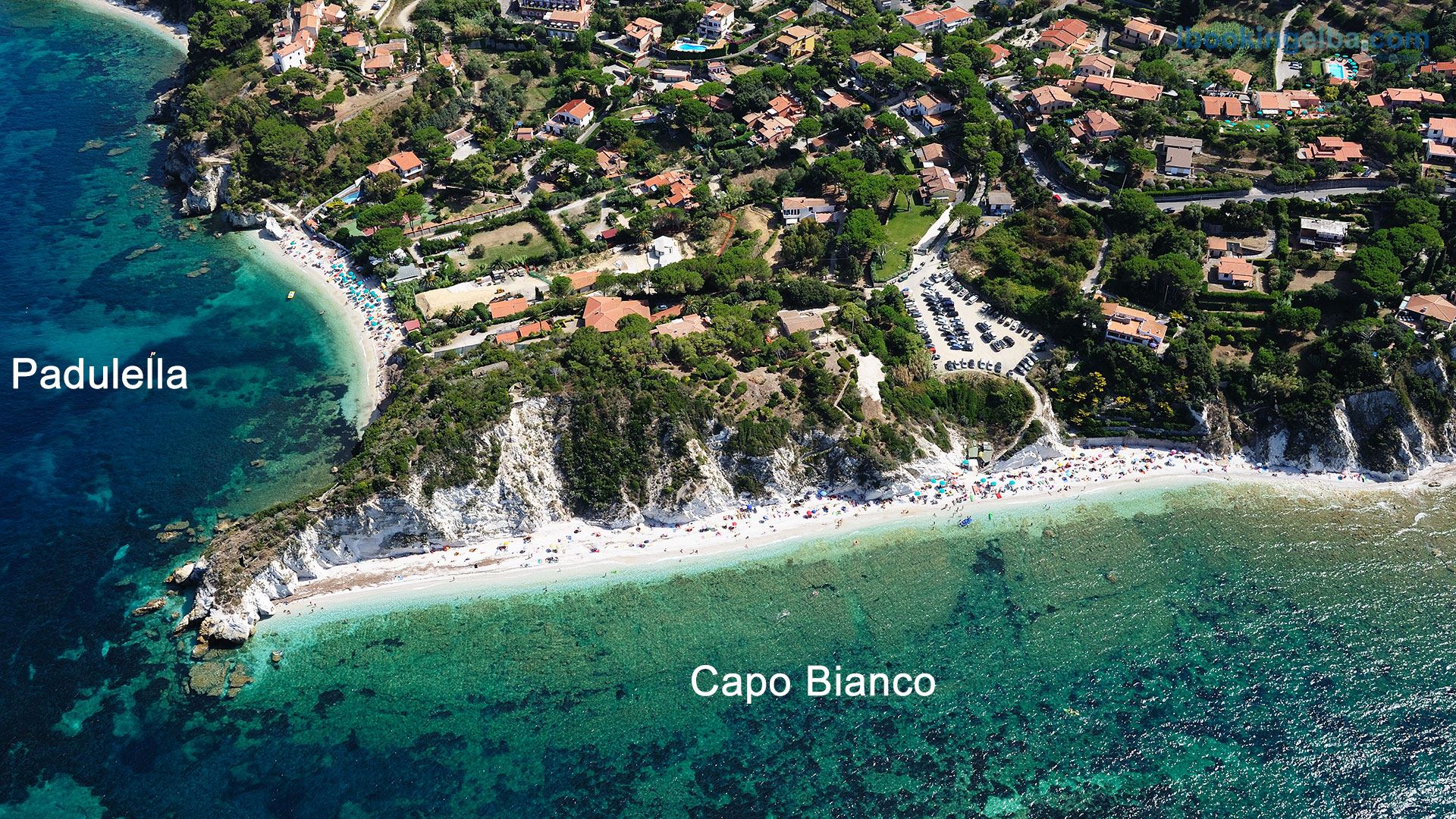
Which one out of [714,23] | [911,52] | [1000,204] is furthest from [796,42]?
[1000,204]

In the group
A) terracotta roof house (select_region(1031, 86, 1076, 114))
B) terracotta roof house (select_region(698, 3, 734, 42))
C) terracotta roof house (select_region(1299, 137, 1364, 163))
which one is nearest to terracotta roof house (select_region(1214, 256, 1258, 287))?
terracotta roof house (select_region(1299, 137, 1364, 163))

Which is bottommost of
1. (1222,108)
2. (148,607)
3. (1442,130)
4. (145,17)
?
(148,607)

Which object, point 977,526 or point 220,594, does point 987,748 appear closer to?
point 977,526

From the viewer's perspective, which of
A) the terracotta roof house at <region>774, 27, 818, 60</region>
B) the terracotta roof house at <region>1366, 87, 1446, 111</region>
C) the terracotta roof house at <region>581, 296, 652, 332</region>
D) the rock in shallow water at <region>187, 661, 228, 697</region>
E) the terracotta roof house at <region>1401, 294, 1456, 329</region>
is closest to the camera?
the rock in shallow water at <region>187, 661, 228, 697</region>

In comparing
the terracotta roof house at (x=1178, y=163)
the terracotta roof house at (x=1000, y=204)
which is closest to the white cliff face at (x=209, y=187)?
the terracotta roof house at (x=1000, y=204)

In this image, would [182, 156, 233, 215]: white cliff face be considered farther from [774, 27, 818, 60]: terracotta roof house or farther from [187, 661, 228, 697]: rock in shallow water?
[774, 27, 818, 60]: terracotta roof house

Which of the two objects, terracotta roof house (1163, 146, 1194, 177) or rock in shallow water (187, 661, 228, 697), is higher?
terracotta roof house (1163, 146, 1194, 177)

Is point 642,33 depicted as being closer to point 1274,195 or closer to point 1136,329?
point 1136,329

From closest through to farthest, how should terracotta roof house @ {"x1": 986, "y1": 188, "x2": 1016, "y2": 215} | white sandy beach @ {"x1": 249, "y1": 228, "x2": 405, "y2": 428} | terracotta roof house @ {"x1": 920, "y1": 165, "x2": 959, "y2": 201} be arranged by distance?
white sandy beach @ {"x1": 249, "y1": 228, "x2": 405, "y2": 428} → terracotta roof house @ {"x1": 986, "y1": 188, "x2": 1016, "y2": 215} → terracotta roof house @ {"x1": 920, "y1": 165, "x2": 959, "y2": 201}
